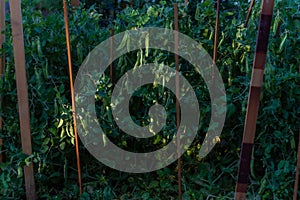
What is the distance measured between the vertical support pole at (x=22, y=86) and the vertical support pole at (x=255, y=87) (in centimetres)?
118

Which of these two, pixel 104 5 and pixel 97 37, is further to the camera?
pixel 104 5

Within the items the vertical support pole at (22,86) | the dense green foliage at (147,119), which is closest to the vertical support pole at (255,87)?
the dense green foliage at (147,119)

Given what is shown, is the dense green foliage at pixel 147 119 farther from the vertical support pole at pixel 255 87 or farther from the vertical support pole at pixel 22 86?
the vertical support pole at pixel 255 87

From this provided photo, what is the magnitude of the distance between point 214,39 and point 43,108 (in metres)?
0.99

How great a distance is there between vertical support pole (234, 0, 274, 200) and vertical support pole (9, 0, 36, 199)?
46.4 inches

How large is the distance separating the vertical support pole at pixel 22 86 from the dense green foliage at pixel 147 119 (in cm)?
5

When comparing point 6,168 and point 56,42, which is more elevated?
point 56,42

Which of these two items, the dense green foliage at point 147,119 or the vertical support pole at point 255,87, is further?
the dense green foliage at point 147,119

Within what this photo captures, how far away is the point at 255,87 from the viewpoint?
5.93 feet

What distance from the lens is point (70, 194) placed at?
2.63 m

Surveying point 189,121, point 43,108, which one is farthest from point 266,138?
point 43,108

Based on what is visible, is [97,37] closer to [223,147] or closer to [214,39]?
[214,39]

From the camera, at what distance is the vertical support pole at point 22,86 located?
245 cm

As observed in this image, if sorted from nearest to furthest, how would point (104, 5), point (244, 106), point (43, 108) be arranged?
point (244, 106)
point (43, 108)
point (104, 5)
